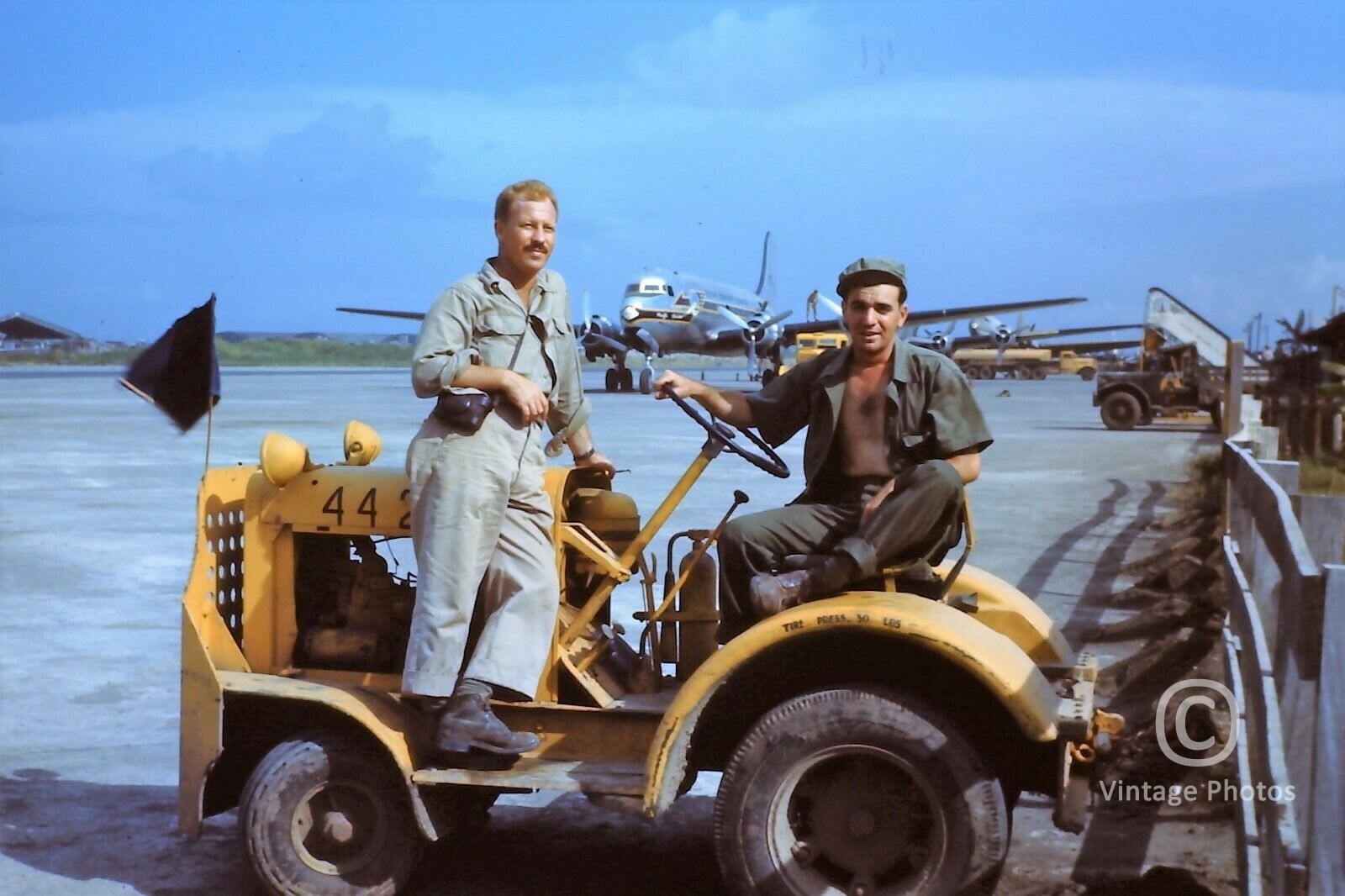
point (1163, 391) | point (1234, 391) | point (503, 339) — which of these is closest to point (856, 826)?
point (503, 339)

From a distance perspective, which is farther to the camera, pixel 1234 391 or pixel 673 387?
pixel 1234 391

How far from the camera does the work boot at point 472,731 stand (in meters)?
4.27

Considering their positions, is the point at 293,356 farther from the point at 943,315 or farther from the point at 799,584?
the point at 799,584

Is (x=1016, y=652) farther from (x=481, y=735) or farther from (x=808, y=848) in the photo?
(x=481, y=735)

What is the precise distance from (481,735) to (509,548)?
537 mm

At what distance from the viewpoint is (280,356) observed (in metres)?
122

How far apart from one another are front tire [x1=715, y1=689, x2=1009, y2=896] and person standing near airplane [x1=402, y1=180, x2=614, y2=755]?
2.28ft

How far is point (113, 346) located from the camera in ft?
379

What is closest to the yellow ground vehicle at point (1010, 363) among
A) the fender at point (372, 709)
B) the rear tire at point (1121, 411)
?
the rear tire at point (1121, 411)

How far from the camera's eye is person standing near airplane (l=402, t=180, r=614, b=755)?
427 centimetres

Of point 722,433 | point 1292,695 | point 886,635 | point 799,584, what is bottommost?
point 1292,695

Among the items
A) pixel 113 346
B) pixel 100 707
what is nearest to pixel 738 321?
pixel 100 707

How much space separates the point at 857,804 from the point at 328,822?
1.56 m

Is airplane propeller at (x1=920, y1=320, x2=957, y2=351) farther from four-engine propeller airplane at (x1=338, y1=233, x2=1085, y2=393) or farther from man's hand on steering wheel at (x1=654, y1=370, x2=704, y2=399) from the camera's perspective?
man's hand on steering wheel at (x1=654, y1=370, x2=704, y2=399)
